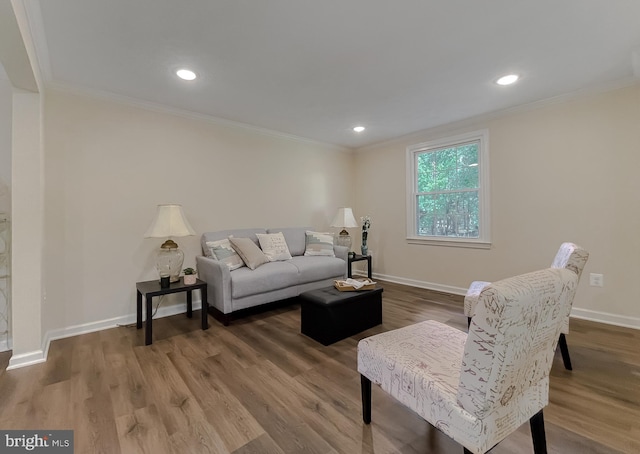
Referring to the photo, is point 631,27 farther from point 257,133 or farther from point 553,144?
point 257,133

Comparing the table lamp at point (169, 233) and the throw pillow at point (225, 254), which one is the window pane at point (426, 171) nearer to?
the throw pillow at point (225, 254)

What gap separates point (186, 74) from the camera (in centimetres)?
254

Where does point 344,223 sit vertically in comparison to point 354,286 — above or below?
above

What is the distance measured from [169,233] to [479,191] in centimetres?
377

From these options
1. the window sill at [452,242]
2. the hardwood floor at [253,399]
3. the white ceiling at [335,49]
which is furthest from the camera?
the window sill at [452,242]

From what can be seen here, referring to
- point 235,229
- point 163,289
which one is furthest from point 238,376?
point 235,229

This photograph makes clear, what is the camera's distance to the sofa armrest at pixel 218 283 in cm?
288

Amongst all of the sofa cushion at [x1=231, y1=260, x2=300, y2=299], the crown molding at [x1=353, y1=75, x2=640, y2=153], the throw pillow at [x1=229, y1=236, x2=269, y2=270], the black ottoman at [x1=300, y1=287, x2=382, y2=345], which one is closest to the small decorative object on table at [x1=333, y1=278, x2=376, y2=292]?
the black ottoman at [x1=300, y1=287, x2=382, y2=345]

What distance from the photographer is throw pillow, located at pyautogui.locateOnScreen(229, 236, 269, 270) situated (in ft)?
10.8

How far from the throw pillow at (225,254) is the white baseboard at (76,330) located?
2.31ft

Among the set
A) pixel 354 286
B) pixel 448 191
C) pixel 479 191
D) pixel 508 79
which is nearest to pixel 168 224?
pixel 354 286

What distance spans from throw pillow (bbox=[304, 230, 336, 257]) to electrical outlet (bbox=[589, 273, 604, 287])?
2.90m

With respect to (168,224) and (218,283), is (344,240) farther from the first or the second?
(168,224)

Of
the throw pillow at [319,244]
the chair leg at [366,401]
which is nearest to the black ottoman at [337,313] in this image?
the chair leg at [366,401]
